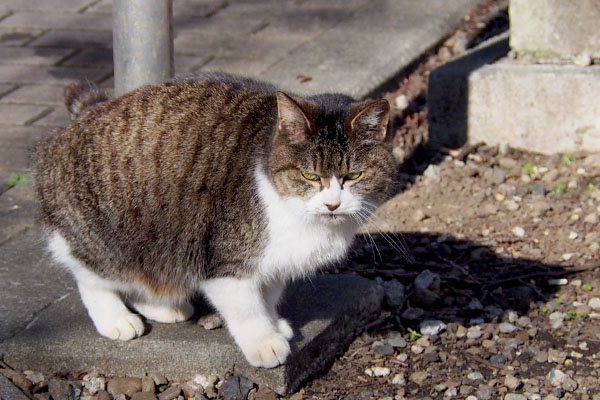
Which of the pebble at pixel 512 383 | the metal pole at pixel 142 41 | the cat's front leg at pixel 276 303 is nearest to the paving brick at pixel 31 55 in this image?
the metal pole at pixel 142 41

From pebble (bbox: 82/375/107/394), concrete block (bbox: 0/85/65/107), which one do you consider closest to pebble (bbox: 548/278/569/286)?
pebble (bbox: 82/375/107/394)

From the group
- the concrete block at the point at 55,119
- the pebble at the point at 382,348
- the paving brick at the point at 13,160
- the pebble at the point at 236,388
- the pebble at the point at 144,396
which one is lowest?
the pebble at the point at 382,348

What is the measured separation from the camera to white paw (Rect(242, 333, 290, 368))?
3.03m

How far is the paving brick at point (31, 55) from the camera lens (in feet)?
18.7

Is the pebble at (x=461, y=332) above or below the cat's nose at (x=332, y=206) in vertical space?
below

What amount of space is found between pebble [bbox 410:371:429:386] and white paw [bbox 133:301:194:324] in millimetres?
907

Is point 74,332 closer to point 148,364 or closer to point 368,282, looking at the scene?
point 148,364

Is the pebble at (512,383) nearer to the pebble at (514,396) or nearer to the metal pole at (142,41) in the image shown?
the pebble at (514,396)

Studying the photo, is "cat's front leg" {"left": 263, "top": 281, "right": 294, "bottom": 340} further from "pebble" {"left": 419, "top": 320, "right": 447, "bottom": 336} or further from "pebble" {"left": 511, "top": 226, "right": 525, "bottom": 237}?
"pebble" {"left": 511, "top": 226, "right": 525, "bottom": 237}

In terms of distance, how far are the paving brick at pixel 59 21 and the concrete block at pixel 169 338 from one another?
309cm

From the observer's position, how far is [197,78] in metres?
3.35

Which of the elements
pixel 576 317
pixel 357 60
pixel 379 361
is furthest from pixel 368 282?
pixel 357 60

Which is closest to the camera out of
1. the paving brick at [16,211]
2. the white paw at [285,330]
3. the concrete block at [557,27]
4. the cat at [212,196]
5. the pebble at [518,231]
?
the cat at [212,196]

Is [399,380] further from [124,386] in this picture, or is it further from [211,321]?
[124,386]
